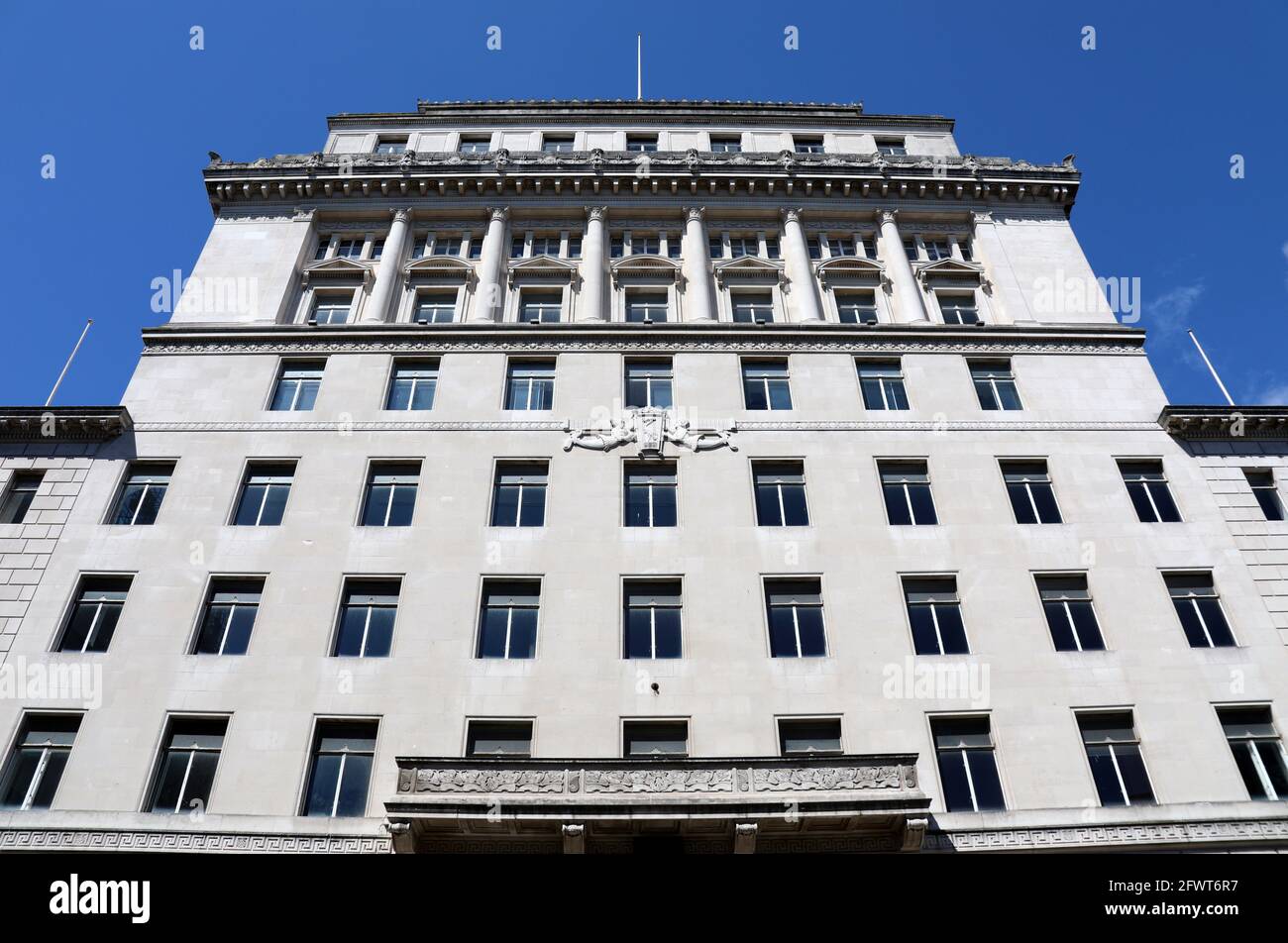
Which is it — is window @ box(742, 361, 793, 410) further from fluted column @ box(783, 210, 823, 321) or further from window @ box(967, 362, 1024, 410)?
window @ box(967, 362, 1024, 410)

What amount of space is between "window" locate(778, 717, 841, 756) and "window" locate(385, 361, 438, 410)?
57.0ft

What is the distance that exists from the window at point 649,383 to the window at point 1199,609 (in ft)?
58.4

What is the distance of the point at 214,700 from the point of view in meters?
27.1

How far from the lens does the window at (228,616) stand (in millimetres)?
28656

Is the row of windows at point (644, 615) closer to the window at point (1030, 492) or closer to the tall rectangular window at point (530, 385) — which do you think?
the window at point (1030, 492)

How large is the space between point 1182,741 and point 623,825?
1580 centimetres

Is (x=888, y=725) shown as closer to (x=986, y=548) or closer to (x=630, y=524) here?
(x=986, y=548)

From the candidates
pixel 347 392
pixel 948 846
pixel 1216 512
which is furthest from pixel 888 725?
pixel 347 392

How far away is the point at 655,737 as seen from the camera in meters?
26.9

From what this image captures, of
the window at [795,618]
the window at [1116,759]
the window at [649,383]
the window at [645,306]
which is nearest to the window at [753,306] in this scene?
the window at [645,306]

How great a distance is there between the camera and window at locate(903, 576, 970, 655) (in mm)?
28938

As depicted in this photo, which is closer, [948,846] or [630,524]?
[948,846]
